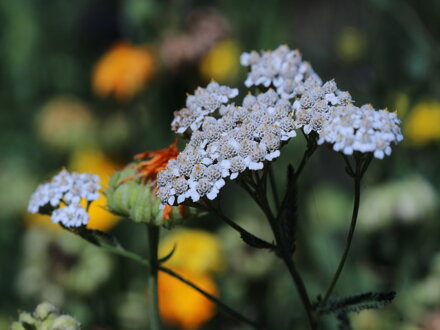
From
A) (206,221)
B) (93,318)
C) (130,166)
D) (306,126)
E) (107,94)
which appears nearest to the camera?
(306,126)

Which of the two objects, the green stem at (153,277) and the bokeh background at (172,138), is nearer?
the green stem at (153,277)

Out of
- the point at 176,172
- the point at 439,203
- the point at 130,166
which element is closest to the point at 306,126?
the point at 176,172

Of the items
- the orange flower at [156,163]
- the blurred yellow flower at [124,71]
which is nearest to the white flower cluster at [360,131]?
the orange flower at [156,163]

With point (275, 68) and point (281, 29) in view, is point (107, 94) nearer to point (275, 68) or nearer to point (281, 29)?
point (281, 29)

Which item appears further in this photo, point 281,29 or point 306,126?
point 281,29

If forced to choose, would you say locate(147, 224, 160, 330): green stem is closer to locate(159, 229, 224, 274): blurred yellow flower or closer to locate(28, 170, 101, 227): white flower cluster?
locate(28, 170, 101, 227): white flower cluster

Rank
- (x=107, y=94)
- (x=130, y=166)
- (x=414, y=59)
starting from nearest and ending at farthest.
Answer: (x=130, y=166)
(x=414, y=59)
(x=107, y=94)

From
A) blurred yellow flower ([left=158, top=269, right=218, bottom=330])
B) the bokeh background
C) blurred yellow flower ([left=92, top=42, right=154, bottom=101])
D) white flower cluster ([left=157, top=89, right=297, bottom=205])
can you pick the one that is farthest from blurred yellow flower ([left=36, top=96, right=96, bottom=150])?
white flower cluster ([left=157, top=89, right=297, bottom=205])

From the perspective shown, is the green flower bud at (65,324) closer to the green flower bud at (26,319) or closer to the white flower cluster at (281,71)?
the green flower bud at (26,319)
